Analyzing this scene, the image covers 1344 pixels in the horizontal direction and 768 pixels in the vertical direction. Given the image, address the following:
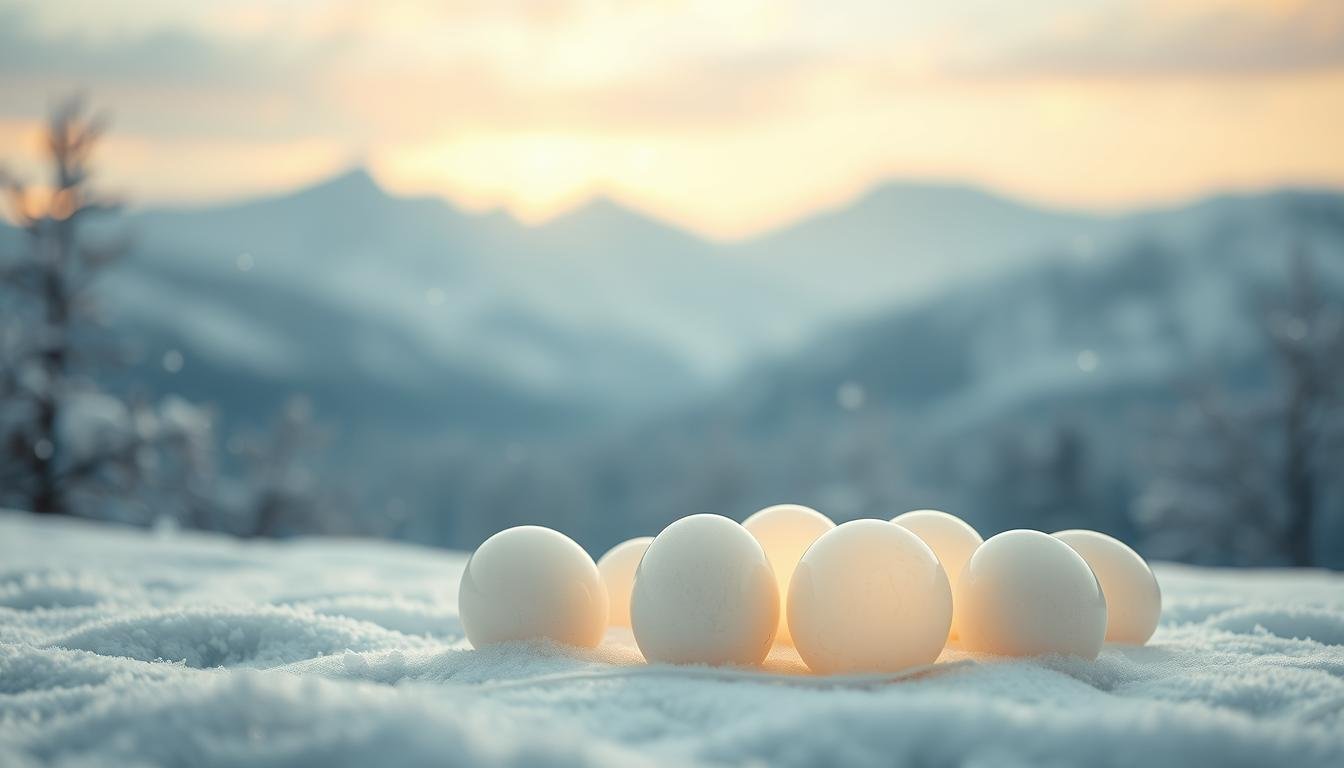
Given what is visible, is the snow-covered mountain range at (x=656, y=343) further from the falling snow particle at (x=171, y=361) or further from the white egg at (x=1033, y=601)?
the white egg at (x=1033, y=601)

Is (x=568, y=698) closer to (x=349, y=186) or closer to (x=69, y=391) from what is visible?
(x=69, y=391)

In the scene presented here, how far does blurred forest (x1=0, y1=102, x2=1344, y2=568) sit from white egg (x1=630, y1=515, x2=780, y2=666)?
30.1ft

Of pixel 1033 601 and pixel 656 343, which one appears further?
pixel 656 343

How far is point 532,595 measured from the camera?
3.07 m

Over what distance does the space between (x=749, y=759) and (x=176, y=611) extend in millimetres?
2325

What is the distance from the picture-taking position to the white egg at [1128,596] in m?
3.41

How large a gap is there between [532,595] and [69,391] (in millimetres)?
11583

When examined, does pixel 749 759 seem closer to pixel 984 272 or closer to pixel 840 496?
pixel 840 496

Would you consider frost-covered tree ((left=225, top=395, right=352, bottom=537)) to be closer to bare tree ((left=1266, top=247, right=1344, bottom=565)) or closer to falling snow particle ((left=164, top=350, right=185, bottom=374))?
falling snow particle ((left=164, top=350, right=185, bottom=374))

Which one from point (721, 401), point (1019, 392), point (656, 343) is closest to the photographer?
point (1019, 392)

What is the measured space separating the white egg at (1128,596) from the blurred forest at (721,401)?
375 inches

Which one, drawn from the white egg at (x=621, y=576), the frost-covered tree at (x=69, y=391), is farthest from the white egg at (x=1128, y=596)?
the frost-covered tree at (x=69, y=391)

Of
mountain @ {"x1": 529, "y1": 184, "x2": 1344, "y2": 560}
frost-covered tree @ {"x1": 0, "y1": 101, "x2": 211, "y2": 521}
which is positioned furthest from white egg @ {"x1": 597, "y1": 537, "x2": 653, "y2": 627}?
mountain @ {"x1": 529, "y1": 184, "x2": 1344, "y2": 560}

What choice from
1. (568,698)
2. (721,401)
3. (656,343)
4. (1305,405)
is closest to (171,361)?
(568,698)
